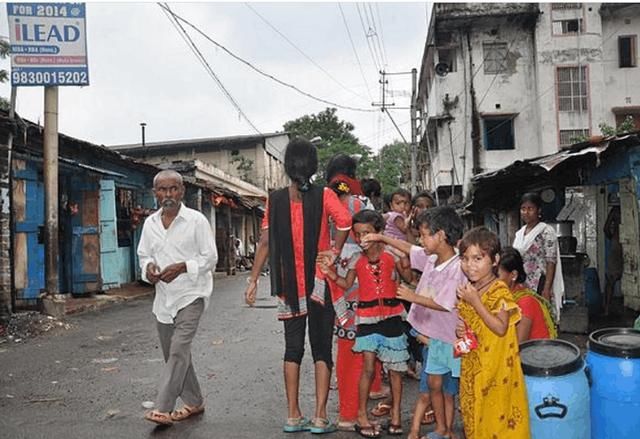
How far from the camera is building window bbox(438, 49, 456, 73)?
2553cm

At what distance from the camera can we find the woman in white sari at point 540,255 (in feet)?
18.3

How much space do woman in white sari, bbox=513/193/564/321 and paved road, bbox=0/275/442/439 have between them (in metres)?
1.63

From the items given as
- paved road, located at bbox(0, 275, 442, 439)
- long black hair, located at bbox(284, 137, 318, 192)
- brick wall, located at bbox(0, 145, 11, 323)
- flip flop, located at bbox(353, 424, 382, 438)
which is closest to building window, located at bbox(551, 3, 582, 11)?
paved road, located at bbox(0, 275, 442, 439)

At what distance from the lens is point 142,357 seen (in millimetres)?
6523

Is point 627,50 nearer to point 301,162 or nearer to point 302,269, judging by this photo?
point 301,162

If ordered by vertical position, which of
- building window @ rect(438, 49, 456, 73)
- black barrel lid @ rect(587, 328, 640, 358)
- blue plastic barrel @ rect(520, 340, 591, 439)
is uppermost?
building window @ rect(438, 49, 456, 73)

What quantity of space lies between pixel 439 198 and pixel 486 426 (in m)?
25.7

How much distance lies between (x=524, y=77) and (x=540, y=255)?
21.7 meters

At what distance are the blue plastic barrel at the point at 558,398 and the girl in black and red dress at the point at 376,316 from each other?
0.97m

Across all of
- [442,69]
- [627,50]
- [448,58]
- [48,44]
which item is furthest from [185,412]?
[627,50]

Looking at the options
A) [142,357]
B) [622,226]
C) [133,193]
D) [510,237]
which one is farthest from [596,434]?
[133,193]

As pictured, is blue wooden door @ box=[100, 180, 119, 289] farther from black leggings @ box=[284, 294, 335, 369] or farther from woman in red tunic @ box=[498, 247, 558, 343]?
woman in red tunic @ box=[498, 247, 558, 343]

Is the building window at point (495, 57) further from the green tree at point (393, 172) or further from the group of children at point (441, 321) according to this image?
the group of children at point (441, 321)

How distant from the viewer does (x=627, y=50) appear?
24.8 meters
